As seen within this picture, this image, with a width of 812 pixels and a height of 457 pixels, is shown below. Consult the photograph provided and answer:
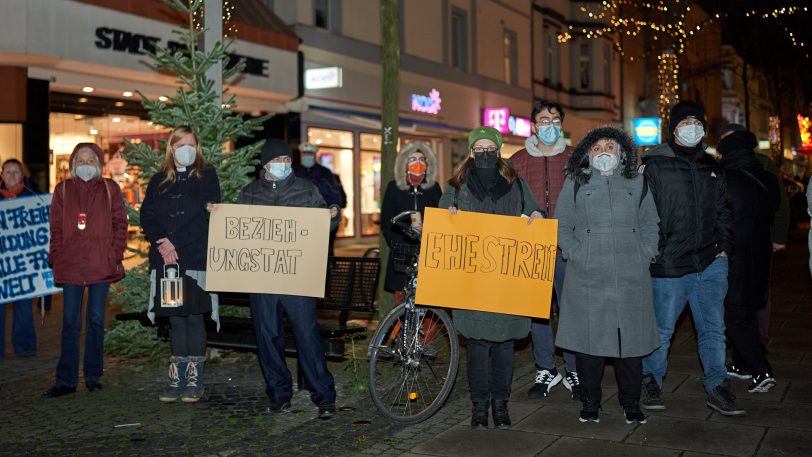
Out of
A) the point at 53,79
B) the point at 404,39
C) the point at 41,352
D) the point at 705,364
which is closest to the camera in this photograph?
the point at 705,364

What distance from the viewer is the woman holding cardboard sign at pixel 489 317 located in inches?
231

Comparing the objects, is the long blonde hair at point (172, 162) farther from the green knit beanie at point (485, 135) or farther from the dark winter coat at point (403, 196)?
the green knit beanie at point (485, 135)

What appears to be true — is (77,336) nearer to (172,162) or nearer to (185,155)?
(172,162)

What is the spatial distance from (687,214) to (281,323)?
289cm

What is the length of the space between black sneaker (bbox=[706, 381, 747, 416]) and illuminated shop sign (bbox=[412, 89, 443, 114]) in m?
20.5

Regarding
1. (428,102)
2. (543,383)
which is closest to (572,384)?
(543,383)

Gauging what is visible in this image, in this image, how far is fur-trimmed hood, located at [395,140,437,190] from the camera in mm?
7895

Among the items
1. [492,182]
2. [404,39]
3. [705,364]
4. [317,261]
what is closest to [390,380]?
[317,261]

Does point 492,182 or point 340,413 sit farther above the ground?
point 492,182

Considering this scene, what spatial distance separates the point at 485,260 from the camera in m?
5.91

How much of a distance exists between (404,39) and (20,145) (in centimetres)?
1317

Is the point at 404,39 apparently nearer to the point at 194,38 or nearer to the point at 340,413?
the point at 194,38

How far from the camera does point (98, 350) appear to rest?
7.26 meters

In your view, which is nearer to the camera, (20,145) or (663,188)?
(663,188)
